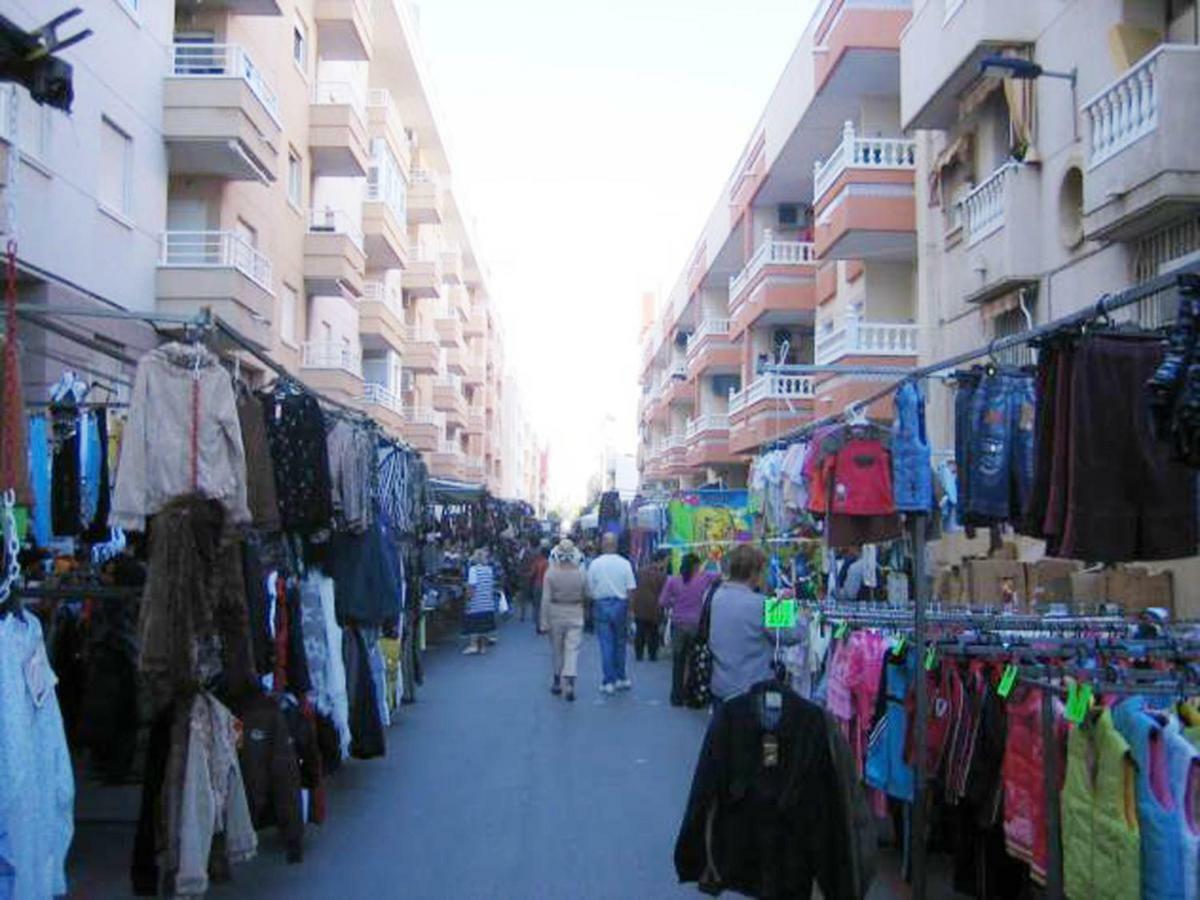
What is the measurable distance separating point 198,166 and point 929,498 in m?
16.6

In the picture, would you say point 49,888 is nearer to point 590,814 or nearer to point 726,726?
point 726,726

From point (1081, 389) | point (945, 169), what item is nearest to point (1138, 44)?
point (945, 169)

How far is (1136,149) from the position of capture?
11.6 m

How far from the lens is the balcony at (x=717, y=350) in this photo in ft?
129

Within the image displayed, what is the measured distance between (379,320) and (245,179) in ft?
46.1

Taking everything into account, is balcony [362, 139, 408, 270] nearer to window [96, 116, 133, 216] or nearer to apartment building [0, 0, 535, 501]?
apartment building [0, 0, 535, 501]

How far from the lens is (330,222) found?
99.1ft

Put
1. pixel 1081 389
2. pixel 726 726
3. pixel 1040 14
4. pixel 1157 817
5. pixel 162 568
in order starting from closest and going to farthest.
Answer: pixel 1157 817, pixel 1081 389, pixel 726 726, pixel 162 568, pixel 1040 14

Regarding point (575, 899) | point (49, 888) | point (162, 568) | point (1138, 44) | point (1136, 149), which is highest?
point (1138, 44)

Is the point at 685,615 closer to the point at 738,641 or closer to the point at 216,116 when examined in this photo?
the point at 738,641

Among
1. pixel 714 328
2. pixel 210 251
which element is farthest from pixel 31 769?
pixel 714 328

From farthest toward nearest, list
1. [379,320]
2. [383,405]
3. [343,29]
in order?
1. [379,320]
2. [383,405]
3. [343,29]

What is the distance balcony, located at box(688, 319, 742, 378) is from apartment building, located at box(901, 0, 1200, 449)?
748 inches

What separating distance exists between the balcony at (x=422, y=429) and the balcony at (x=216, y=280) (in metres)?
21.1
